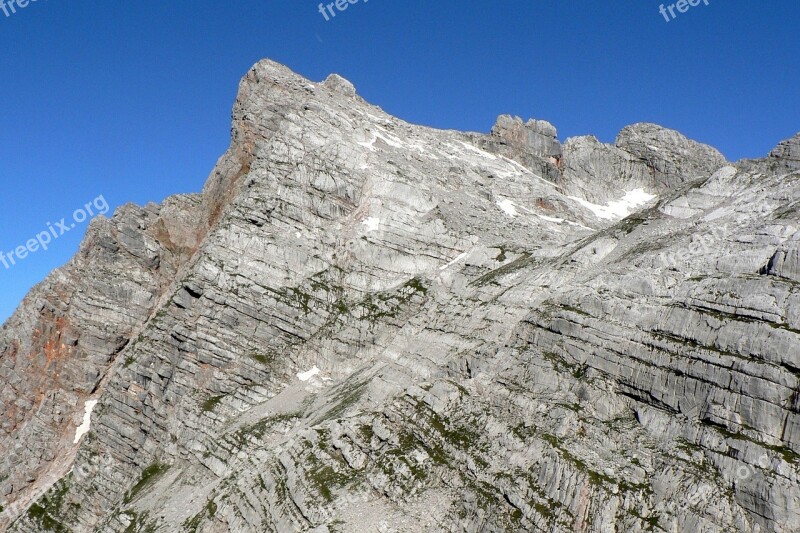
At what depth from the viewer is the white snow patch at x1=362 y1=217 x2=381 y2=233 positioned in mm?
72000

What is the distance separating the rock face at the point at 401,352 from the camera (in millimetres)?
31859

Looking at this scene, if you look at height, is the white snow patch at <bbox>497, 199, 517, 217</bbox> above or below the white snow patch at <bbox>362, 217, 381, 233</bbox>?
above

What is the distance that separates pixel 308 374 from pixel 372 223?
2116 centimetres

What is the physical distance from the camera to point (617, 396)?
3584cm

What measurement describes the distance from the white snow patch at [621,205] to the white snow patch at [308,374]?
64871mm

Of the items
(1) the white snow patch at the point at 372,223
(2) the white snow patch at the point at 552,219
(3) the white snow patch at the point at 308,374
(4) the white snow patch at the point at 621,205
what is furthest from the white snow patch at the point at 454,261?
(4) the white snow patch at the point at 621,205

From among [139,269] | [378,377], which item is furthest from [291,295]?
[139,269]

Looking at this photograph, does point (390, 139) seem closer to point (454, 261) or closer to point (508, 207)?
point (508, 207)

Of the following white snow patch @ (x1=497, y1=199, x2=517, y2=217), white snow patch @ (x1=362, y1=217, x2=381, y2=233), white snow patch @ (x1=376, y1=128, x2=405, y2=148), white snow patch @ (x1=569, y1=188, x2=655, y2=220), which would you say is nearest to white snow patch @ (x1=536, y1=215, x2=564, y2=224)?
white snow patch @ (x1=497, y1=199, x2=517, y2=217)

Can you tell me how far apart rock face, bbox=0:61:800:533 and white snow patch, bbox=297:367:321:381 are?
0.33 metres

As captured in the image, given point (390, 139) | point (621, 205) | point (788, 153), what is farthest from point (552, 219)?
point (788, 153)

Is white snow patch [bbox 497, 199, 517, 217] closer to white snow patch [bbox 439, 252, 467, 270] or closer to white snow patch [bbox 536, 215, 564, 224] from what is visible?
white snow patch [bbox 536, 215, 564, 224]

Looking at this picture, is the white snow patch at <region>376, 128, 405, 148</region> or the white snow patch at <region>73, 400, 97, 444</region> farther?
the white snow patch at <region>376, 128, 405, 148</region>

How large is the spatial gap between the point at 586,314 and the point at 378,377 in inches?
726
